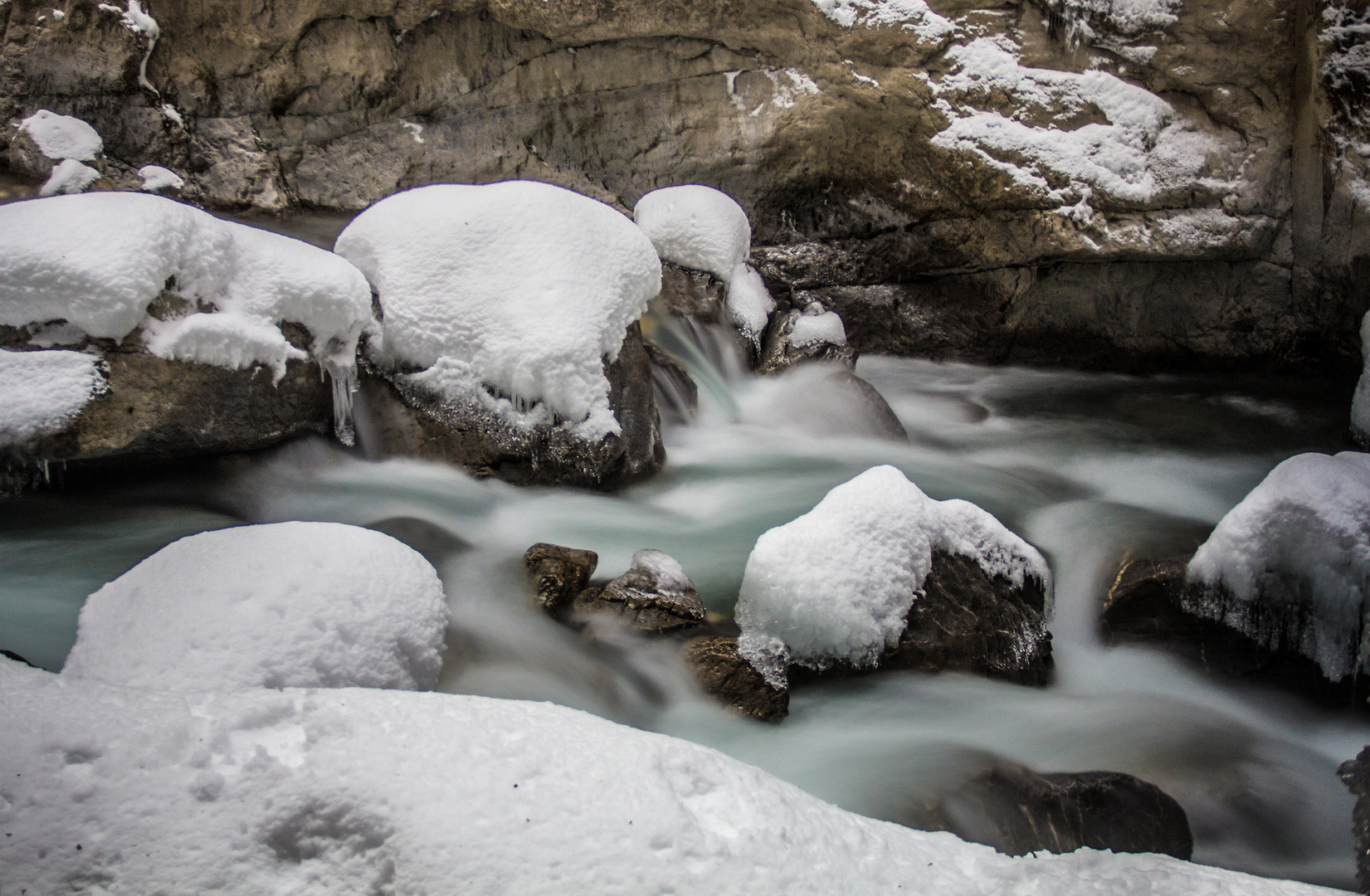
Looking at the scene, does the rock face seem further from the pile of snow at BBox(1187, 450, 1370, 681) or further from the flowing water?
the pile of snow at BBox(1187, 450, 1370, 681)

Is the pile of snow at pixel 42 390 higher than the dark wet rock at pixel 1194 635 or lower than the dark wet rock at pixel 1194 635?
higher

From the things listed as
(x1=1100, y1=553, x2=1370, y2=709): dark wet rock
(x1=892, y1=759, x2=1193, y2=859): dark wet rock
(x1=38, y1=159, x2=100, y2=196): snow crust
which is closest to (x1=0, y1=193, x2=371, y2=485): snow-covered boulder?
(x1=892, y1=759, x2=1193, y2=859): dark wet rock

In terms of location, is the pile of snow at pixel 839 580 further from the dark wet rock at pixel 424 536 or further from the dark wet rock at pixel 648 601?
the dark wet rock at pixel 424 536

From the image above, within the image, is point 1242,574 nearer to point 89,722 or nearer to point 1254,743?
point 1254,743

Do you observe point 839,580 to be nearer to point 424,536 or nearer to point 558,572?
point 558,572

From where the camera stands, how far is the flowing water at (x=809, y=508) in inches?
108

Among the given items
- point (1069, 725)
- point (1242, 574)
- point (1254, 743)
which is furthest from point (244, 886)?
point (1242, 574)

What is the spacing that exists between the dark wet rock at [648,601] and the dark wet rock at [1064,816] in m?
1.06

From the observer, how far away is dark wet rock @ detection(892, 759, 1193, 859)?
2355 mm

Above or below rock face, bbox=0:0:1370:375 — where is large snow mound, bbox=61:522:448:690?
below

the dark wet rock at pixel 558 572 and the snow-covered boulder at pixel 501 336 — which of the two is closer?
the dark wet rock at pixel 558 572

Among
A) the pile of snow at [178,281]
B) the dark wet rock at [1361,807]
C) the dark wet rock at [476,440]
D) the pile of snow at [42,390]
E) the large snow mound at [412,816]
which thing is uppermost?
the pile of snow at [178,281]

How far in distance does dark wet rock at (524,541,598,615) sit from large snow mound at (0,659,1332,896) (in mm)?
1680

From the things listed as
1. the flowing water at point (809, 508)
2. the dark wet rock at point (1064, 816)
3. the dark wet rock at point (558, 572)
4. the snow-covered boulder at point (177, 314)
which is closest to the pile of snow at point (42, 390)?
the snow-covered boulder at point (177, 314)
